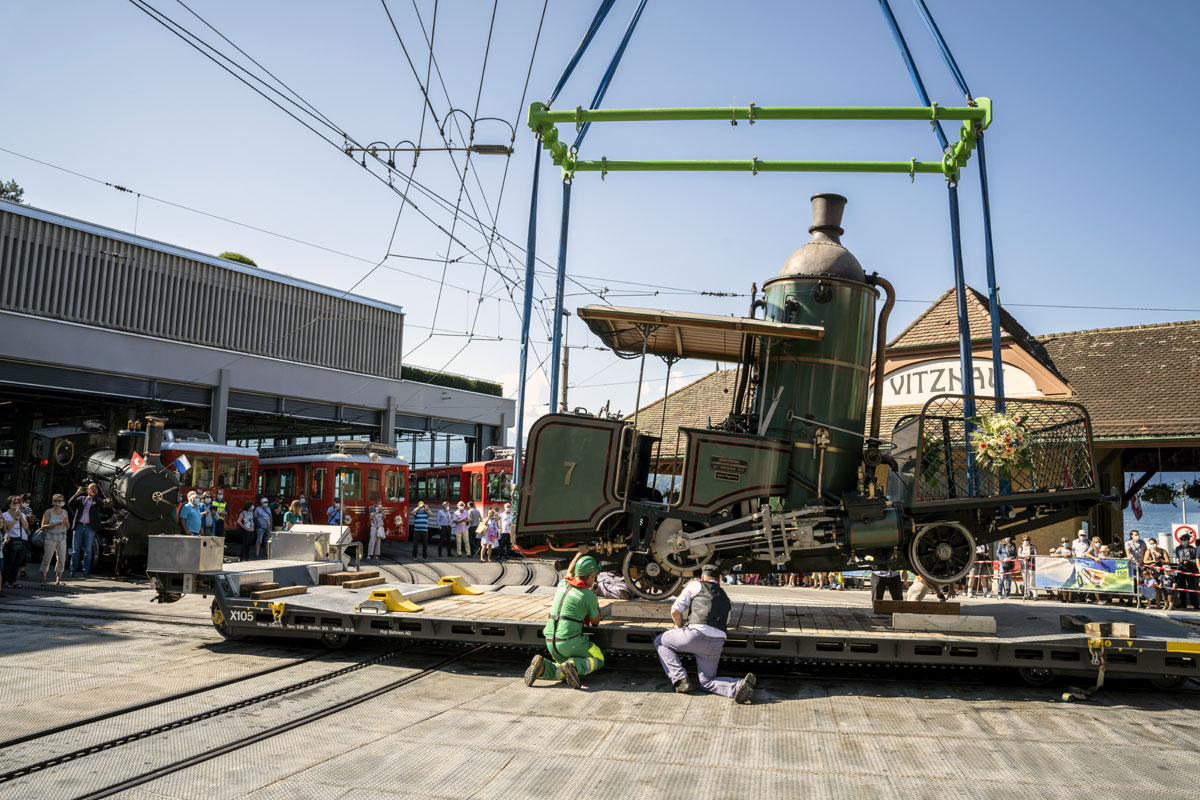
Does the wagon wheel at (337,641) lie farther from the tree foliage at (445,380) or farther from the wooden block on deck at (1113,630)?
the tree foliage at (445,380)

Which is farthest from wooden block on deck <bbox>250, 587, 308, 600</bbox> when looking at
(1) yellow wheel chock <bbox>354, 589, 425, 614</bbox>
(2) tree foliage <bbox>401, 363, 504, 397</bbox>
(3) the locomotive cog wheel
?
(2) tree foliage <bbox>401, 363, 504, 397</bbox>

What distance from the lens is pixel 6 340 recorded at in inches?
845

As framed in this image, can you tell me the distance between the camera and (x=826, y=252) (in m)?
9.44

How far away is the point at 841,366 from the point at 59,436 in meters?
18.9

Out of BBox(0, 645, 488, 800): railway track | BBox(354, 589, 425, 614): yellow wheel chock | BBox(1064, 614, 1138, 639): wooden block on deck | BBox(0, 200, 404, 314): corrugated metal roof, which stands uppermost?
BBox(0, 200, 404, 314): corrugated metal roof

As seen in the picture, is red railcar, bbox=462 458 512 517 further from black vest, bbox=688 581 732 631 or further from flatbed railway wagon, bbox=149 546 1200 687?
black vest, bbox=688 581 732 631

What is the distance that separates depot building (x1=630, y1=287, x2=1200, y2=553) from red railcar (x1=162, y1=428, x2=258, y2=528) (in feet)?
37.9

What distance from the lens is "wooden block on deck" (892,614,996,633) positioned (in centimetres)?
768

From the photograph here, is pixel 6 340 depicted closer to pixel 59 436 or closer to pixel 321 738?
pixel 59 436

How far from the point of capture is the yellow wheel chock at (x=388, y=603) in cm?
848

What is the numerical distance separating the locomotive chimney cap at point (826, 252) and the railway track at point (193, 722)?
5.82m

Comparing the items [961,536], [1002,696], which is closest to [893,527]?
[961,536]

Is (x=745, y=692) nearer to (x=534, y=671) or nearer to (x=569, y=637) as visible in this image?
(x=569, y=637)

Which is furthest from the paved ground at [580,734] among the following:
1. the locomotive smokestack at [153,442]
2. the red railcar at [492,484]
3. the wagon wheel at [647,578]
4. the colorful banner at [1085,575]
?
the red railcar at [492,484]
